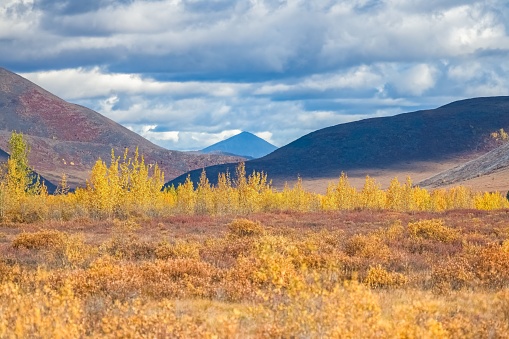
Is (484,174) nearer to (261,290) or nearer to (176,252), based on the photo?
(176,252)

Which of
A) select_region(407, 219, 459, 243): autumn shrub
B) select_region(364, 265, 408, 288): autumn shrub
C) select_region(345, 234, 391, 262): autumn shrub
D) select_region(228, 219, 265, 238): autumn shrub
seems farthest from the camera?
select_region(228, 219, 265, 238): autumn shrub

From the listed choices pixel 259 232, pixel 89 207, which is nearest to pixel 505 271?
pixel 259 232

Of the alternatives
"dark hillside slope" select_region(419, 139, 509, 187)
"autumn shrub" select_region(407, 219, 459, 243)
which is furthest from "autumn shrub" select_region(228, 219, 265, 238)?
"dark hillside slope" select_region(419, 139, 509, 187)

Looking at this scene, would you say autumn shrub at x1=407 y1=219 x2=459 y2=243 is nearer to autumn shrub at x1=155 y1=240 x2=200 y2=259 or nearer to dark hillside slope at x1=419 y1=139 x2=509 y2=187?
autumn shrub at x1=155 y1=240 x2=200 y2=259

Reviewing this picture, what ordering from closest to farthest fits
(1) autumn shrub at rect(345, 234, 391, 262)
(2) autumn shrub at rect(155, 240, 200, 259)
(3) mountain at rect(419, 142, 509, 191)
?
(1) autumn shrub at rect(345, 234, 391, 262) → (2) autumn shrub at rect(155, 240, 200, 259) → (3) mountain at rect(419, 142, 509, 191)

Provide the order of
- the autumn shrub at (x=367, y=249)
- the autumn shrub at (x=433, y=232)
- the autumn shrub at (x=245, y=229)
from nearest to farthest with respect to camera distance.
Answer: the autumn shrub at (x=367, y=249) < the autumn shrub at (x=433, y=232) < the autumn shrub at (x=245, y=229)

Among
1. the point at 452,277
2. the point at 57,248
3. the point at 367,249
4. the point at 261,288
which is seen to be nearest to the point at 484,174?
the point at 367,249

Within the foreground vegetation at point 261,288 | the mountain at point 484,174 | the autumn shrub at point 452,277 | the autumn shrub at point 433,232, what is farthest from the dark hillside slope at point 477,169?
the autumn shrub at point 452,277

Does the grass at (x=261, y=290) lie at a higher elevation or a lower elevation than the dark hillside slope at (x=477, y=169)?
lower

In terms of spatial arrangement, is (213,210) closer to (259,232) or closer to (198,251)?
(259,232)

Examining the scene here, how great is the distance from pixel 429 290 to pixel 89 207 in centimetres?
3855

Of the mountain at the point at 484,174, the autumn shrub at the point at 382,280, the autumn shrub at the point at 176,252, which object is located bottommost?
the autumn shrub at the point at 382,280

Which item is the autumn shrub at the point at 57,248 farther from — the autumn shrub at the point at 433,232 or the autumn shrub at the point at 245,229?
the autumn shrub at the point at 433,232

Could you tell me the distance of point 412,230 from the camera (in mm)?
21062
